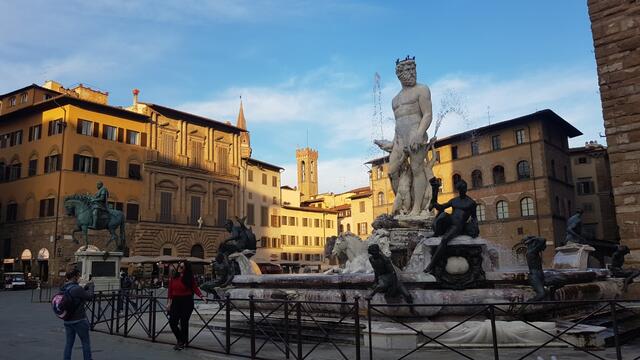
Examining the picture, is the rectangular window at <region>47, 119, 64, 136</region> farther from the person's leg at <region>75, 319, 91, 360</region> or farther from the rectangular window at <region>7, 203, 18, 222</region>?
the person's leg at <region>75, 319, 91, 360</region>

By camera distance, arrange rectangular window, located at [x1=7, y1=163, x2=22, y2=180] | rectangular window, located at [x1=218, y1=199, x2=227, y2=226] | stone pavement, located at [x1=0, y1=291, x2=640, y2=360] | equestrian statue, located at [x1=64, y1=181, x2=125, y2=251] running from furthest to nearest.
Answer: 1. rectangular window, located at [x1=218, y1=199, x2=227, y2=226]
2. rectangular window, located at [x1=7, y1=163, x2=22, y2=180]
3. equestrian statue, located at [x1=64, y1=181, x2=125, y2=251]
4. stone pavement, located at [x1=0, y1=291, x2=640, y2=360]

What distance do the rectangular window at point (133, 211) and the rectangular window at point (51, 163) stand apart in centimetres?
669

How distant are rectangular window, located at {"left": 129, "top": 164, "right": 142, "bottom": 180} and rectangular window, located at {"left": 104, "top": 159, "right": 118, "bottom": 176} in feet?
4.90

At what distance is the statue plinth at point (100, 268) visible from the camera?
2358 cm

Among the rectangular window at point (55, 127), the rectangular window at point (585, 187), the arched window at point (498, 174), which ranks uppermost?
the rectangular window at point (55, 127)

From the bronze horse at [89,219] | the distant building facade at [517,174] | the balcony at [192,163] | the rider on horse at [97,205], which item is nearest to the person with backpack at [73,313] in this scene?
the bronze horse at [89,219]

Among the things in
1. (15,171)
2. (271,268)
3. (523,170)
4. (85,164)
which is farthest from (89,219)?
(523,170)

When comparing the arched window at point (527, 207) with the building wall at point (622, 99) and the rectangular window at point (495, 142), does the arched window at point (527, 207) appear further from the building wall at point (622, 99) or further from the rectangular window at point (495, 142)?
the building wall at point (622, 99)

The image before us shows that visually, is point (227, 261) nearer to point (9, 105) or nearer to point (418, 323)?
point (418, 323)

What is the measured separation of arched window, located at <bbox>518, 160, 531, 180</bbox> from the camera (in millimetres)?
47750

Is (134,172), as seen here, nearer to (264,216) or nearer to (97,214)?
(264,216)

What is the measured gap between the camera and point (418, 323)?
7.68 m

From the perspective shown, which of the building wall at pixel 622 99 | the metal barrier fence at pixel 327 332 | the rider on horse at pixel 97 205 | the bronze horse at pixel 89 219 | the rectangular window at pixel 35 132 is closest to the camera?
the metal barrier fence at pixel 327 332

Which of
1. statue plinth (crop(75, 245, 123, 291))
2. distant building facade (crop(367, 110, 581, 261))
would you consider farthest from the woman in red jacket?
distant building facade (crop(367, 110, 581, 261))
